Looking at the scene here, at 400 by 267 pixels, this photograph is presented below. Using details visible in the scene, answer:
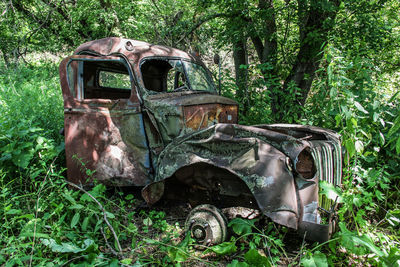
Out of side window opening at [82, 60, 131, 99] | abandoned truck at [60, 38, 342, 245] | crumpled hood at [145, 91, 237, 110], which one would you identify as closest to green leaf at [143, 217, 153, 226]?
abandoned truck at [60, 38, 342, 245]

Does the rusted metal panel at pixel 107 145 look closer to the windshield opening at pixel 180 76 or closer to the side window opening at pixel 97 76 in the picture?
the windshield opening at pixel 180 76

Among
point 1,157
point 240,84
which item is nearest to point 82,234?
point 1,157

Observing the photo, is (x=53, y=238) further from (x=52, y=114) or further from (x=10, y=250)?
(x=52, y=114)

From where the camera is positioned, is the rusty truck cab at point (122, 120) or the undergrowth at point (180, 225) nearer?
the undergrowth at point (180, 225)

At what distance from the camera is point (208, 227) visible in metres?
2.72

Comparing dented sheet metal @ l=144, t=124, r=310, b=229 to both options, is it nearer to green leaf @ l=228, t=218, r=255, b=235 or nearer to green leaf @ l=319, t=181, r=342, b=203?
green leaf @ l=319, t=181, r=342, b=203

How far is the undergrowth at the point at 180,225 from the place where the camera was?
2.35 meters

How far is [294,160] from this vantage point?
2.39 metres

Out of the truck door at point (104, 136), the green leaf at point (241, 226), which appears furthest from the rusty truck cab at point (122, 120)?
the green leaf at point (241, 226)

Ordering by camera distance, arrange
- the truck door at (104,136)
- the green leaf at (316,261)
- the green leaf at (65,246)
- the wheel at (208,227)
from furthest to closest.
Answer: the truck door at (104,136)
the wheel at (208,227)
the green leaf at (65,246)
the green leaf at (316,261)

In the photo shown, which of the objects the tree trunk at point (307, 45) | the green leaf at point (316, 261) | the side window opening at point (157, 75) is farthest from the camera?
the tree trunk at point (307, 45)

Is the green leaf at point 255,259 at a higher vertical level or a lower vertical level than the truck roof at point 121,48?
lower

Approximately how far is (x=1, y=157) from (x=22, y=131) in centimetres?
41

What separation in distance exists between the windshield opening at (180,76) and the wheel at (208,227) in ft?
5.58
